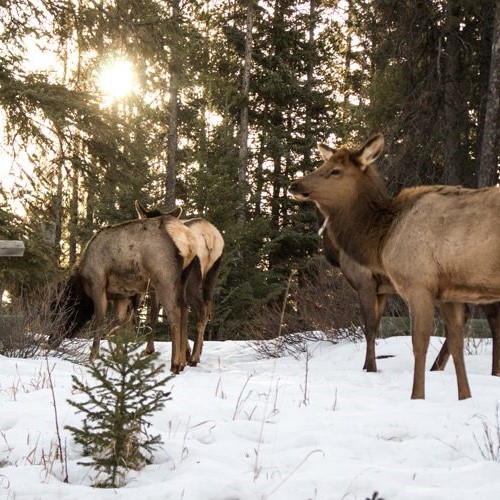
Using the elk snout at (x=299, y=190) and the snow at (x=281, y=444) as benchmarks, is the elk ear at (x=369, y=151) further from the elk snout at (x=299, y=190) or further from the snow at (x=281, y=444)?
the snow at (x=281, y=444)

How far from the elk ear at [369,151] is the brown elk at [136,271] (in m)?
2.66

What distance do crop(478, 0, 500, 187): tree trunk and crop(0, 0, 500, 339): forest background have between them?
32 mm

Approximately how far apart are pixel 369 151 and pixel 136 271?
347 cm

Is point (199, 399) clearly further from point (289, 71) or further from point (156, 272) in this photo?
point (289, 71)

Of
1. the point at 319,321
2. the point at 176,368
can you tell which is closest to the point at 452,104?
the point at 319,321

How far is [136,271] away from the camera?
9047 millimetres

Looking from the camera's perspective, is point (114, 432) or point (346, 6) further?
point (346, 6)

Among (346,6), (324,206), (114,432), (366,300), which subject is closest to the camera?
(114,432)

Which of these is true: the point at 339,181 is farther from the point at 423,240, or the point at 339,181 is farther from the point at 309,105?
the point at 309,105

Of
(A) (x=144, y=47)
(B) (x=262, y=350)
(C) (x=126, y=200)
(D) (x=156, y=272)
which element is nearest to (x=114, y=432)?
(D) (x=156, y=272)

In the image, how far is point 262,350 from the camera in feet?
37.6

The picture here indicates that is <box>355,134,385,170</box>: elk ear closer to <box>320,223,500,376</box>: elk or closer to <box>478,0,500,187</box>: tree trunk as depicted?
<box>320,223,500,376</box>: elk

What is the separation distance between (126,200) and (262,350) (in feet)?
27.5

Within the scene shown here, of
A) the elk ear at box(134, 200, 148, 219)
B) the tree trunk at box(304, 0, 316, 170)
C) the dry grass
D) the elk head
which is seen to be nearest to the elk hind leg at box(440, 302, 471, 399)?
the elk head
